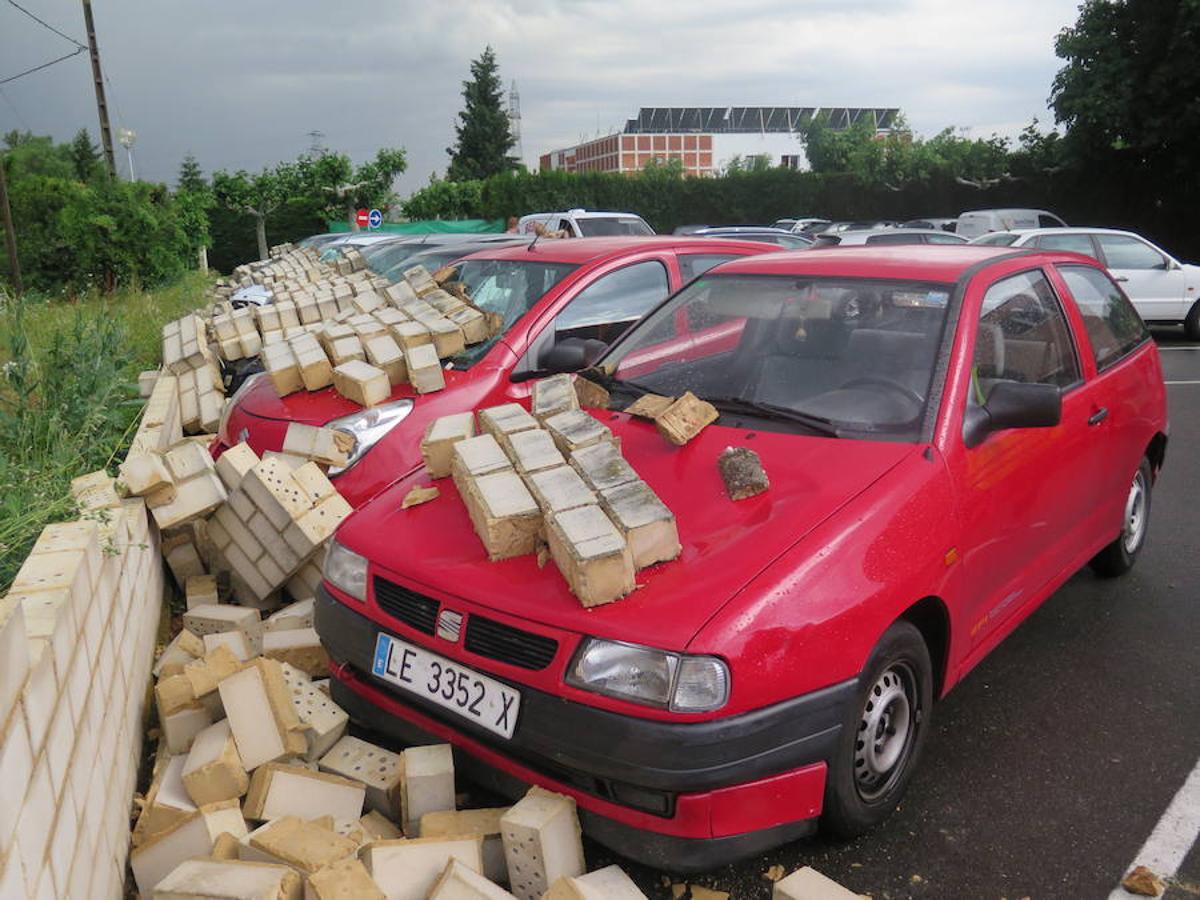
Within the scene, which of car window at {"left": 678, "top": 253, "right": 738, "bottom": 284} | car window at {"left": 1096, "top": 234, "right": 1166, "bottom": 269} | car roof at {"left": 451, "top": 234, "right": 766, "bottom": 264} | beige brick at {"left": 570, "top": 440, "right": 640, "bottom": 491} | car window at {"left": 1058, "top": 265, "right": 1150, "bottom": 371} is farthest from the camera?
car window at {"left": 1096, "top": 234, "right": 1166, "bottom": 269}

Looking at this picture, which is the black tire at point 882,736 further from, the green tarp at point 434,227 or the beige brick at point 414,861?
the green tarp at point 434,227

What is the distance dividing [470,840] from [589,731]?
0.48 meters

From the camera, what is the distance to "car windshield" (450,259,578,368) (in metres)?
5.16

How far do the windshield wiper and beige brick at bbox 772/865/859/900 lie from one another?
1384 mm

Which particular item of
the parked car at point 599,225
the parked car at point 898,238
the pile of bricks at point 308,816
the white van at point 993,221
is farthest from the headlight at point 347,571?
the white van at point 993,221

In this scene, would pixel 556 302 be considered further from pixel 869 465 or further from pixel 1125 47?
pixel 1125 47

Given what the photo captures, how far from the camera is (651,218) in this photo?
137ft

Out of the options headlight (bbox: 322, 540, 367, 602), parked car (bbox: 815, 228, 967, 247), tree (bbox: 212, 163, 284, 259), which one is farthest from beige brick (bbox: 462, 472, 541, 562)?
tree (bbox: 212, 163, 284, 259)

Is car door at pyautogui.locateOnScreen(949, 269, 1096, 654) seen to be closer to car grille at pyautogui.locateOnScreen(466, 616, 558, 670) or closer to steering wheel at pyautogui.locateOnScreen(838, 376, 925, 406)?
steering wheel at pyautogui.locateOnScreen(838, 376, 925, 406)

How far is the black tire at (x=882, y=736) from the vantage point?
264 cm

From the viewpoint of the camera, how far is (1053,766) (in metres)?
3.23

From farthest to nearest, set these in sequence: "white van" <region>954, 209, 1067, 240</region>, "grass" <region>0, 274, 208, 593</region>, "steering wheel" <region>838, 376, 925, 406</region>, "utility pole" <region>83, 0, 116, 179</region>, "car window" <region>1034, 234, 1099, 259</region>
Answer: "utility pole" <region>83, 0, 116, 179</region> < "white van" <region>954, 209, 1067, 240</region> < "car window" <region>1034, 234, 1099, 259</region> < "steering wheel" <region>838, 376, 925, 406</region> < "grass" <region>0, 274, 208, 593</region>

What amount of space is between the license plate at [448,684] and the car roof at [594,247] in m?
3.09

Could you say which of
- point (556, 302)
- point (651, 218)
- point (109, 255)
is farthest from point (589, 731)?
point (651, 218)
